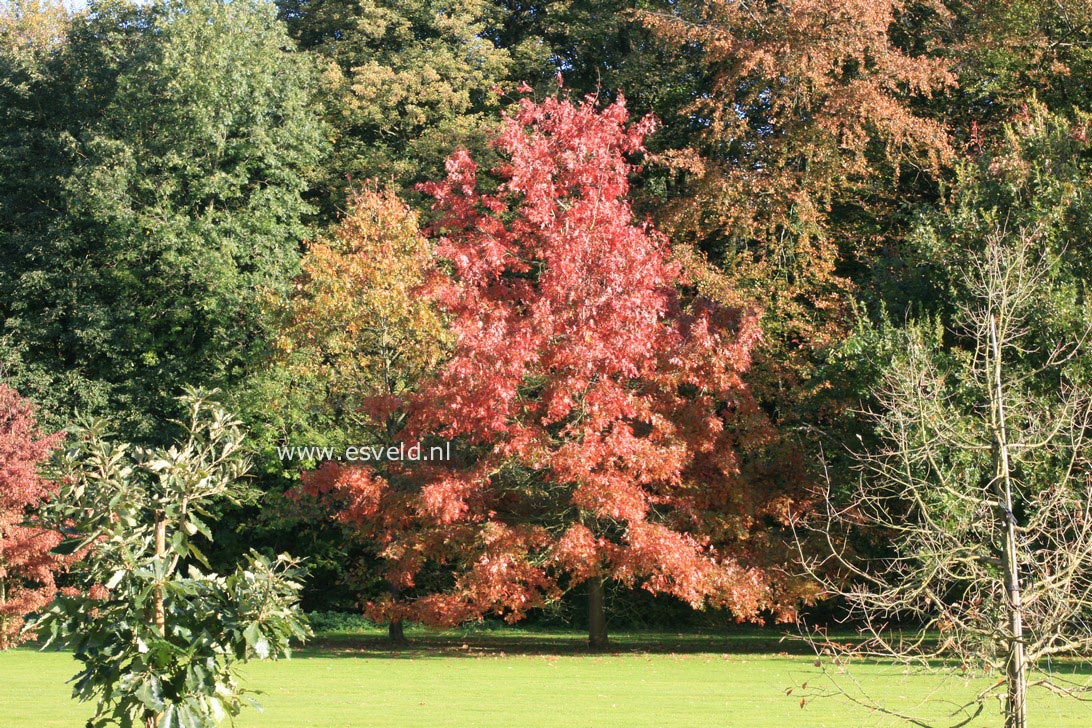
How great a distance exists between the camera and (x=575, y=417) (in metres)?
19.4

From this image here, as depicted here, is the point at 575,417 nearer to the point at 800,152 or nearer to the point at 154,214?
the point at 800,152

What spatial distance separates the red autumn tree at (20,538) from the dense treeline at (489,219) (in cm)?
379

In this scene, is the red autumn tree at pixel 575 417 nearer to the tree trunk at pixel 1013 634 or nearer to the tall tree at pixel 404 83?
the tall tree at pixel 404 83

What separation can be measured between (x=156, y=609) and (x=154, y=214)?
22.3 metres

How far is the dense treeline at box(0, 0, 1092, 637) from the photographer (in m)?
19.4

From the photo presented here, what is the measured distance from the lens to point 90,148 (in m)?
26.6

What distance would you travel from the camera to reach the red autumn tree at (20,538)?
68.8 ft

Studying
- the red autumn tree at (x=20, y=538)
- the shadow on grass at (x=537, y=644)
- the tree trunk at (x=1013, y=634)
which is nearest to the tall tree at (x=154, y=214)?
the red autumn tree at (x=20, y=538)

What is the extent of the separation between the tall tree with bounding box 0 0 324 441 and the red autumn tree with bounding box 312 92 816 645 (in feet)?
25.5

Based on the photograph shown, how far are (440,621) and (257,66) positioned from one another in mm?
15587

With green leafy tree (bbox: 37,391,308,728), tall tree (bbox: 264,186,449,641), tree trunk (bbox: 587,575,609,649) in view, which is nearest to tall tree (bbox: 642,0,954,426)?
tree trunk (bbox: 587,575,609,649)

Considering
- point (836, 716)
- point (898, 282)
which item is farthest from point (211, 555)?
point (836, 716)

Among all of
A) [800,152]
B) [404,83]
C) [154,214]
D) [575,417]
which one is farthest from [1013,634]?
[404,83]

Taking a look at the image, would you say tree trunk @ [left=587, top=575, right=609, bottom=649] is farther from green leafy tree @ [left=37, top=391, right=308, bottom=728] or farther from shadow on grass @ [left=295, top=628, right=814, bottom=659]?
green leafy tree @ [left=37, top=391, right=308, bottom=728]
